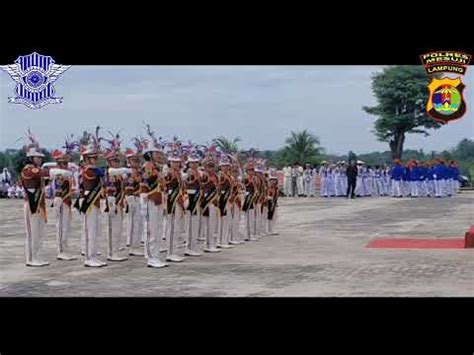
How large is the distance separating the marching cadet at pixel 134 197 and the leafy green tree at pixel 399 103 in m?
9.50

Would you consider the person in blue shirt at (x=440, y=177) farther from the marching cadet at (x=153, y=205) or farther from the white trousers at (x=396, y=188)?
the marching cadet at (x=153, y=205)

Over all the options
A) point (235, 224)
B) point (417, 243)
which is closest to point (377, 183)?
point (417, 243)

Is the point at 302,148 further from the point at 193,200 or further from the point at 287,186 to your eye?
the point at 193,200

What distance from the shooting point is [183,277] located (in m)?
8.77

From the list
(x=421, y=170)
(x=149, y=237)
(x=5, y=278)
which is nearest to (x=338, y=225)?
(x=149, y=237)

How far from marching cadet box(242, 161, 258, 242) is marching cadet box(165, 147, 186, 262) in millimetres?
2675

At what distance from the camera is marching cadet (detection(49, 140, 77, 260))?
410 inches

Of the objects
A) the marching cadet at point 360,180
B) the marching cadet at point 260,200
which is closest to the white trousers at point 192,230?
the marching cadet at point 260,200

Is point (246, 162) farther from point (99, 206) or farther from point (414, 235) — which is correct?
point (99, 206)

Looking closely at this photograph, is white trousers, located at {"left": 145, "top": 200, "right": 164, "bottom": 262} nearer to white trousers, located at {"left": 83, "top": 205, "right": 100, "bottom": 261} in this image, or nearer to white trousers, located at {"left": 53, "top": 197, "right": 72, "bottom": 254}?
white trousers, located at {"left": 83, "top": 205, "right": 100, "bottom": 261}

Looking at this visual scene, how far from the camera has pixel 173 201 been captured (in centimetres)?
1027

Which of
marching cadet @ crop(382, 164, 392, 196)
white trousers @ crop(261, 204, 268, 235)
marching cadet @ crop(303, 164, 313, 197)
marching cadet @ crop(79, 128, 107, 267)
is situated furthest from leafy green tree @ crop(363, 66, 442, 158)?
marching cadet @ crop(79, 128, 107, 267)

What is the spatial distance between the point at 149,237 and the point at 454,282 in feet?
12.8

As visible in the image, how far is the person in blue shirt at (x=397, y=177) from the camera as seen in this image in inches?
940
